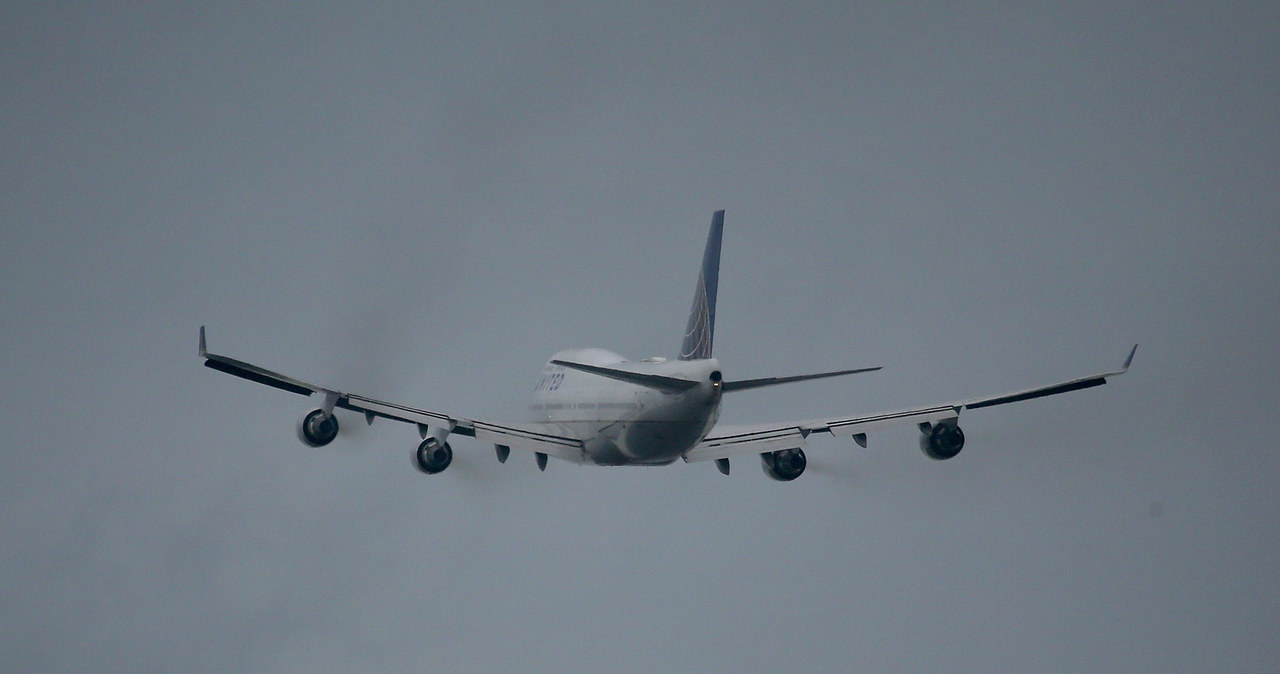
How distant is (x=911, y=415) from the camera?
64312 millimetres

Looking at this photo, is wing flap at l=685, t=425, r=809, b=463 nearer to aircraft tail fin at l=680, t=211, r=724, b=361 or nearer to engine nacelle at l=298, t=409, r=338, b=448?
aircraft tail fin at l=680, t=211, r=724, b=361

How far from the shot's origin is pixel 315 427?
5931 centimetres

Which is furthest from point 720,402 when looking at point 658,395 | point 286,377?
point 286,377

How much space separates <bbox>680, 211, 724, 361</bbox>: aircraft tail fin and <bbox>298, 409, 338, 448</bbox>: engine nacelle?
14805mm

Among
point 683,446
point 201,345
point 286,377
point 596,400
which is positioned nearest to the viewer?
point 201,345

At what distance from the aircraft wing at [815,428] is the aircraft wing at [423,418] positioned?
5.85m

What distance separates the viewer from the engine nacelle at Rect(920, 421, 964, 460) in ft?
209

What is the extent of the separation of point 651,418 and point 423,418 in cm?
921

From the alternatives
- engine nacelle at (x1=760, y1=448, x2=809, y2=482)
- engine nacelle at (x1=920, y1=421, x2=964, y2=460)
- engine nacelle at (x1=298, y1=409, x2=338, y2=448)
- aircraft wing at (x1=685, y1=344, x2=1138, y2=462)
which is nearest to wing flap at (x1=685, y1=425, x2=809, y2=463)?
aircraft wing at (x1=685, y1=344, x2=1138, y2=462)

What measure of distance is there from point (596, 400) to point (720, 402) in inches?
310

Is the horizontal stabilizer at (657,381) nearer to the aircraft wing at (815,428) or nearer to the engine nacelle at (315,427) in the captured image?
the aircraft wing at (815,428)

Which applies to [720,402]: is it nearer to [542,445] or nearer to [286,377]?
[542,445]

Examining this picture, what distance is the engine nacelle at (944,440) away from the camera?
→ 63.8 m

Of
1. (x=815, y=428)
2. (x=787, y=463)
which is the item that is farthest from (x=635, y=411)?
(x=787, y=463)
